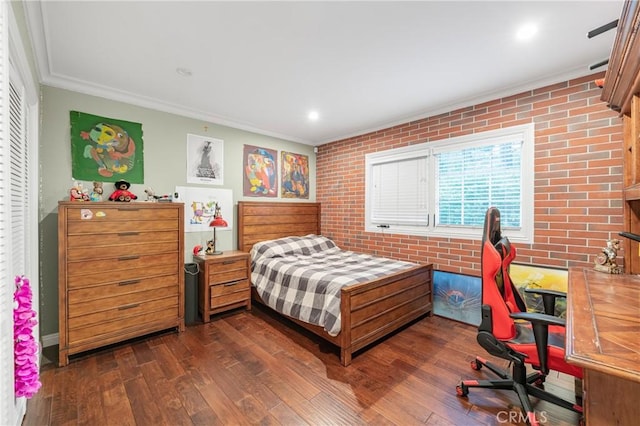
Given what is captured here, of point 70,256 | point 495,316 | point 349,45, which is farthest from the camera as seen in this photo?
point 70,256

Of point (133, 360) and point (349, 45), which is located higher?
point (349, 45)

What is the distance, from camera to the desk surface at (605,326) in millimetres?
733

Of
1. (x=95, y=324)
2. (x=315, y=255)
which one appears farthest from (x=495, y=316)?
(x=95, y=324)

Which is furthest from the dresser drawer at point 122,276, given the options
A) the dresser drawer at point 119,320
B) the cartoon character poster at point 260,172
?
the cartoon character poster at point 260,172

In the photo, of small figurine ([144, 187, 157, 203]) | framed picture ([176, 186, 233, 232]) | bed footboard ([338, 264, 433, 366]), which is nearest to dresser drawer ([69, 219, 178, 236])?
small figurine ([144, 187, 157, 203])

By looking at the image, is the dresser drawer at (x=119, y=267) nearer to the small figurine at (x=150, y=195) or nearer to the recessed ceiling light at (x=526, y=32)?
the small figurine at (x=150, y=195)

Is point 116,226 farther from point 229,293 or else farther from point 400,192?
point 400,192

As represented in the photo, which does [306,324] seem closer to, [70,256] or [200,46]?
[70,256]

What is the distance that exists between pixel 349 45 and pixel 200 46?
1.14 metres

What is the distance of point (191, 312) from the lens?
3.02 metres

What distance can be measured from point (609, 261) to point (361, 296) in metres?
1.86

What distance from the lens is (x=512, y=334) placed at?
1.58 metres

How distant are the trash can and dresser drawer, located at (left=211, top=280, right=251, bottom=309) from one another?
22cm

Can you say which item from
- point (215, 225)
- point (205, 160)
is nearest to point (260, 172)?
point (205, 160)
